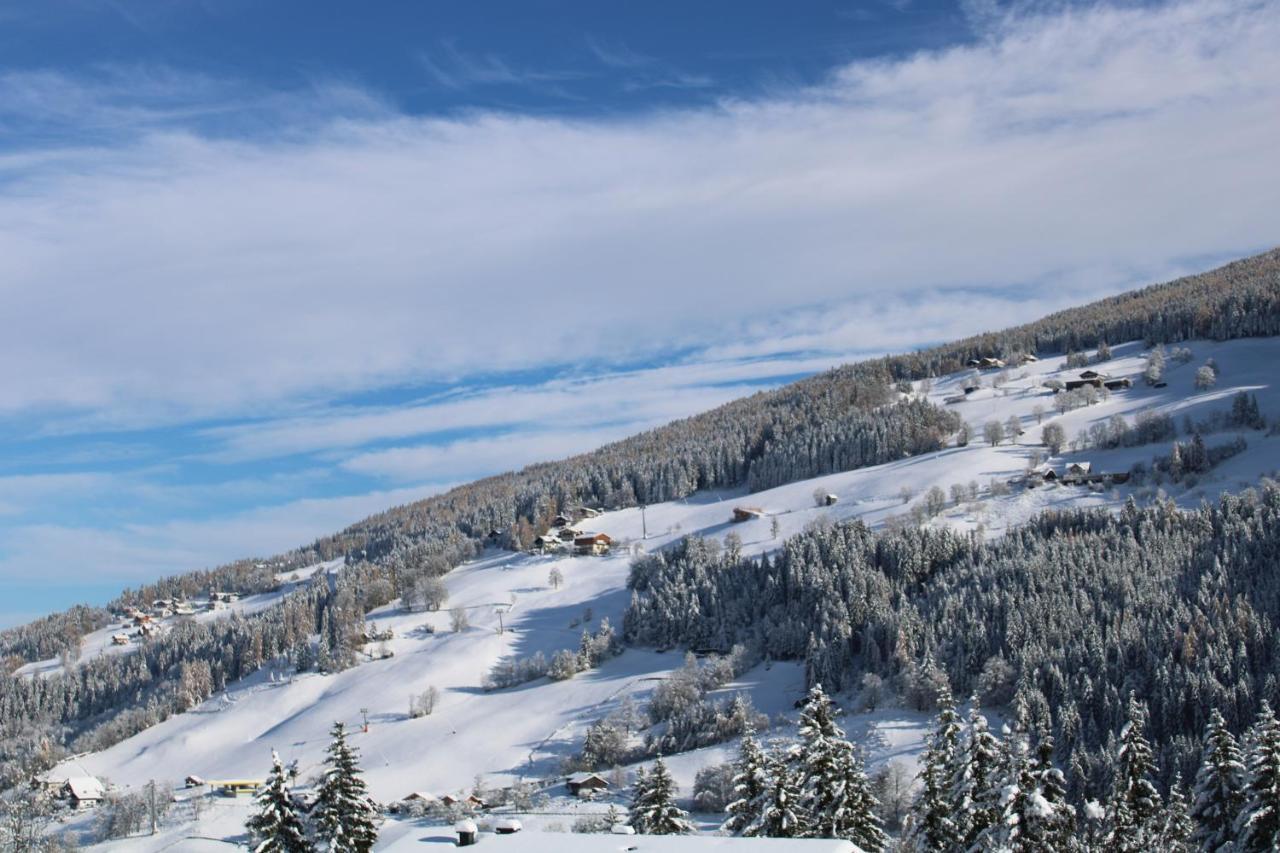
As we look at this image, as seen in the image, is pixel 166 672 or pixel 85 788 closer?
pixel 85 788

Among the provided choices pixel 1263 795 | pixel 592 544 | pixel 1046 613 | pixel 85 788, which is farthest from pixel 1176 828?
pixel 592 544

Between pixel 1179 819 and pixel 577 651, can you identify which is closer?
pixel 1179 819

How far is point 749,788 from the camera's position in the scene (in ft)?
154

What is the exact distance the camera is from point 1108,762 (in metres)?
74.9

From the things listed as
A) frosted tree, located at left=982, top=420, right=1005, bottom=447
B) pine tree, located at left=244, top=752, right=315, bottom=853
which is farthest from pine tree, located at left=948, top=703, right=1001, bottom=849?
frosted tree, located at left=982, top=420, right=1005, bottom=447

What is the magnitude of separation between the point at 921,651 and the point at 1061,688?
18.4 metres

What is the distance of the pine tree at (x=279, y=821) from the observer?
147 ft

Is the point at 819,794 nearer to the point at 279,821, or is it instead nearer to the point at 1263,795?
the point at 1263,795

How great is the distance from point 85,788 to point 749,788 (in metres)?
109

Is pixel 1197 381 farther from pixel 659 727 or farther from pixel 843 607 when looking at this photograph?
pixel 659 727

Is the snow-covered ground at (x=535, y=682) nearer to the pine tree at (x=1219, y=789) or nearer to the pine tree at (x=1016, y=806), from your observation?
the pine tree at (x=1219, y=789)

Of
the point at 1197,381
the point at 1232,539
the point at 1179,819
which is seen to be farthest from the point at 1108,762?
the point at 1197,381

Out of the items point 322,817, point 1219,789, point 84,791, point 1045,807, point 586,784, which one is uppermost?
point 322,817

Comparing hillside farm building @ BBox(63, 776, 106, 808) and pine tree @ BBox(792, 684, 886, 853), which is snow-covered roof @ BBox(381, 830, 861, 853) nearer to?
pine tree @ BBox(792, 684, 886, 853)
